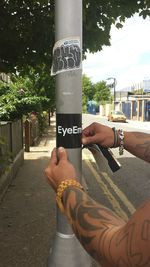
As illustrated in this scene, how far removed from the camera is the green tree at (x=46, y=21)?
370 inches

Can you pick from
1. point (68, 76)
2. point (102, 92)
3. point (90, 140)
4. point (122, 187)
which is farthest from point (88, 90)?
point (90, 140)

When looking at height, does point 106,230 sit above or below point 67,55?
below

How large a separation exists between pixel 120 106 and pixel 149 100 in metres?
20.0

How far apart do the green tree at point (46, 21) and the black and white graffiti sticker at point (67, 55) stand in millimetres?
6155

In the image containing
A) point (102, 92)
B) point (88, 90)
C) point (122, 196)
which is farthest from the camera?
point (88, 90)

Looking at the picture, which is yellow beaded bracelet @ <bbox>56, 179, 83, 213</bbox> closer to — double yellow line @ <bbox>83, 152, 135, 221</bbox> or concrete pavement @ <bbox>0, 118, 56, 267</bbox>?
concrete pavement @ <bbox>0, 118, 56, 267</bbox>

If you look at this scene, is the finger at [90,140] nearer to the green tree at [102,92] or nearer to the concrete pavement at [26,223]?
the concrete pavement at [26,223]

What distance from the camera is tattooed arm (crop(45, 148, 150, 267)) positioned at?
58.5 inches

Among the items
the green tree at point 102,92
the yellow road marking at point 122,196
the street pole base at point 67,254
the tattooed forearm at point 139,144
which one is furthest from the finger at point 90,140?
the green tree at point 102,92

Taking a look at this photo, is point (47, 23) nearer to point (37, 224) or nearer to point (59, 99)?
point (37, 224)

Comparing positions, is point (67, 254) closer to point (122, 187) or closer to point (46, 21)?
point (122, 187)

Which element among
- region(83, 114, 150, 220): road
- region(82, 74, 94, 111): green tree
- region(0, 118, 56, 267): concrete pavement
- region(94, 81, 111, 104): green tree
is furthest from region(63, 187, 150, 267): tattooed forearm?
region(82, 74, 94, 111): green tree

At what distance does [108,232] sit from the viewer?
1.61 metres

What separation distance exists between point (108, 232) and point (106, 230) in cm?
2
